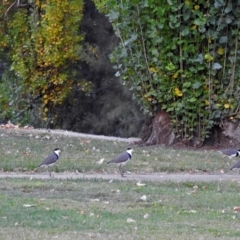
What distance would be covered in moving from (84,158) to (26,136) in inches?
167

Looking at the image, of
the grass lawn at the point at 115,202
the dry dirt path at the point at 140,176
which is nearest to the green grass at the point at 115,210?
the grass lawn at the point at 115,202

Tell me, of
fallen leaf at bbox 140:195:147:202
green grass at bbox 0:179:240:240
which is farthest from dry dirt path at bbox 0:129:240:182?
fallen leaf at bbox 140:195:147:202

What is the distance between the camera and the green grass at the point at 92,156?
16734mm

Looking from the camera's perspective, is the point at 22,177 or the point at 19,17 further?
the point at 19,17

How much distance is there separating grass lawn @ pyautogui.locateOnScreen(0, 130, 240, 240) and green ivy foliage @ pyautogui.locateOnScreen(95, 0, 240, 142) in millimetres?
1905

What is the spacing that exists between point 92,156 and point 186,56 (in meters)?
3.79

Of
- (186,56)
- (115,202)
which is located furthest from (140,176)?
(186,56)

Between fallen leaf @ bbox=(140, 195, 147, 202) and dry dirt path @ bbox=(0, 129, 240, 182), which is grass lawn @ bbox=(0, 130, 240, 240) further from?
dry dirt path @ bbox=(0, 129, 240, 182)

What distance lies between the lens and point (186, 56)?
799 inches

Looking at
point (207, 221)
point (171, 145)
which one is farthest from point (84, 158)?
point (207, 221)

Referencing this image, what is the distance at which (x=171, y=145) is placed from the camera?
833 inches

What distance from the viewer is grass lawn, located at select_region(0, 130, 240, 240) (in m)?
10.3

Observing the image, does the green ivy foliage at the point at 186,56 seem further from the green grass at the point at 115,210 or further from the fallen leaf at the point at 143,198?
the fallen leaf at the point at 143,198

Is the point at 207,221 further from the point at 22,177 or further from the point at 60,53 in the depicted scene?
the point at 60,53
